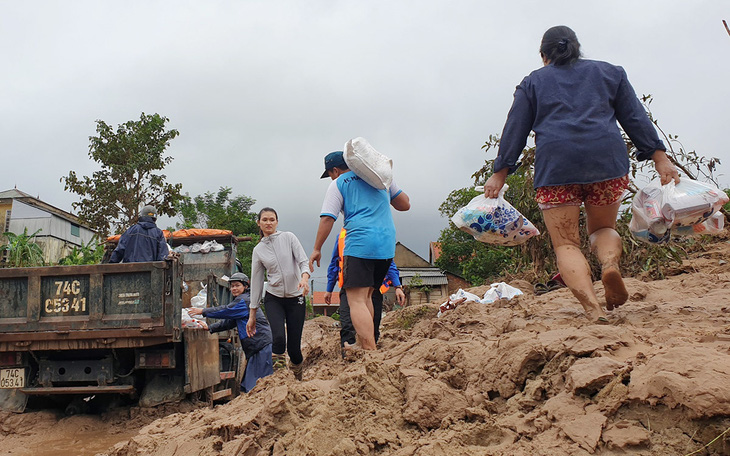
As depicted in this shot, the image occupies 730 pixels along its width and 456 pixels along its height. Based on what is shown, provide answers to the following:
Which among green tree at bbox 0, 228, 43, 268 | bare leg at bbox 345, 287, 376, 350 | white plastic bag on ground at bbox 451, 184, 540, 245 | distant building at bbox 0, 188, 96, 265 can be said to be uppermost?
distant building at bbox 0, 188, 96, 265

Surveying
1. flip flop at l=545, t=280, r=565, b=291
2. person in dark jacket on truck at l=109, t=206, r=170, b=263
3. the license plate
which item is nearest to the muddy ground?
flip flop at l=545, t=280, r=565, b=291

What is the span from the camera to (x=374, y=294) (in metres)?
5.00

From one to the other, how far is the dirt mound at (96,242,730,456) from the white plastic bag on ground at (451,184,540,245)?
59 centimetres

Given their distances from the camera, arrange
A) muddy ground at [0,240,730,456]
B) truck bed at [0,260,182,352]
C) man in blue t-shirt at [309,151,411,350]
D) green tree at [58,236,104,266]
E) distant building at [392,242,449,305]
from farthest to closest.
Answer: distant building at [392,242,449,305]
green tree at [58,236,104,266]
truck bed at [0,260,182,352]
man in blue t-shirt at [309,151,411,350]
muddy ground at [0,240,730,456]

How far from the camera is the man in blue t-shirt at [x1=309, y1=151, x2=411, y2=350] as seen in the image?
4.04 m

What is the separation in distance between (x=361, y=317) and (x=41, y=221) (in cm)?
3133

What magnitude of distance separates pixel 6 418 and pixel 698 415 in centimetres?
592

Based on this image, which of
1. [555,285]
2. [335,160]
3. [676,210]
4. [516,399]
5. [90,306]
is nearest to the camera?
[516,399]

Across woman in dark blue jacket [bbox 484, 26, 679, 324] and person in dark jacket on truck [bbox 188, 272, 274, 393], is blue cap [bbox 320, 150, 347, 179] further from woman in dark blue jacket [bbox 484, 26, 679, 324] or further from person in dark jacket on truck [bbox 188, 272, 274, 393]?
person in dark jacket on truck [bbox 188, 272, 274, 393]

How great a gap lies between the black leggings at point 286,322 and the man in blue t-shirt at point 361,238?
1077 millimetres

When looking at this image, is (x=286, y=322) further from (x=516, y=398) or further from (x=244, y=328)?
(x=516, y=398)

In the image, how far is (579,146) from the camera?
3305 mm

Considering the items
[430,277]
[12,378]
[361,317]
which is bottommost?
[12,378]

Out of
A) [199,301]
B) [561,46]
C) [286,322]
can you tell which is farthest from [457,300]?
[199,301]
